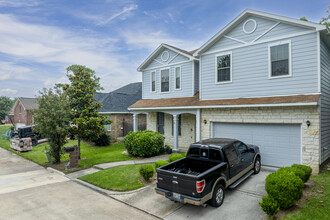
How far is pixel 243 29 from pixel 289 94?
4395mm

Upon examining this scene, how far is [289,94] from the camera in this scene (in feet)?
32.4

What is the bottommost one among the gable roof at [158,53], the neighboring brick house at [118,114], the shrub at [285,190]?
the shrub at [285,190]

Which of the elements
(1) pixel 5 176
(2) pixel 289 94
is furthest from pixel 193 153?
(1) pixel 5 176

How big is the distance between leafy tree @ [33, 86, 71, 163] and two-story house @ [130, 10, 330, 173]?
6.95 m

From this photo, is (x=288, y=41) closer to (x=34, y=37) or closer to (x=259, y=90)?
(x=259, y=90)

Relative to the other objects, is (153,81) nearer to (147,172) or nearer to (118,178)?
(118,178)

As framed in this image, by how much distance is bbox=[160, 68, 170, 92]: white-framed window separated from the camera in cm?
1631

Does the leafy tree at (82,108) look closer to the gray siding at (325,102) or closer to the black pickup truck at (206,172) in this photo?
the black pickup truck at (206,172)

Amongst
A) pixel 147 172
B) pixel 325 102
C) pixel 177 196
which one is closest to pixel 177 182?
pixel 177 196

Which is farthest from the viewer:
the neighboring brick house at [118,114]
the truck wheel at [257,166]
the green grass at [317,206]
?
the neighboring brick house at [118,114]

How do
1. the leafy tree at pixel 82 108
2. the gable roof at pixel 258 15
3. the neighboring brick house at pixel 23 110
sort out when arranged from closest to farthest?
1. the gable roof at pixel 258 15
2. the leafy tree at pixel 82 108
3. the neighboring brick house at pixel 23 110

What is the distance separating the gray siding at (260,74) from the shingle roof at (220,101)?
41 cm

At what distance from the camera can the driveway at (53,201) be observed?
20.9 feet

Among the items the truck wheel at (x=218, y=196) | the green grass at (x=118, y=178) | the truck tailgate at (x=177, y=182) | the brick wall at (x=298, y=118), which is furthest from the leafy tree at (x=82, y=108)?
the truck wheel at (x=218, y=196)
